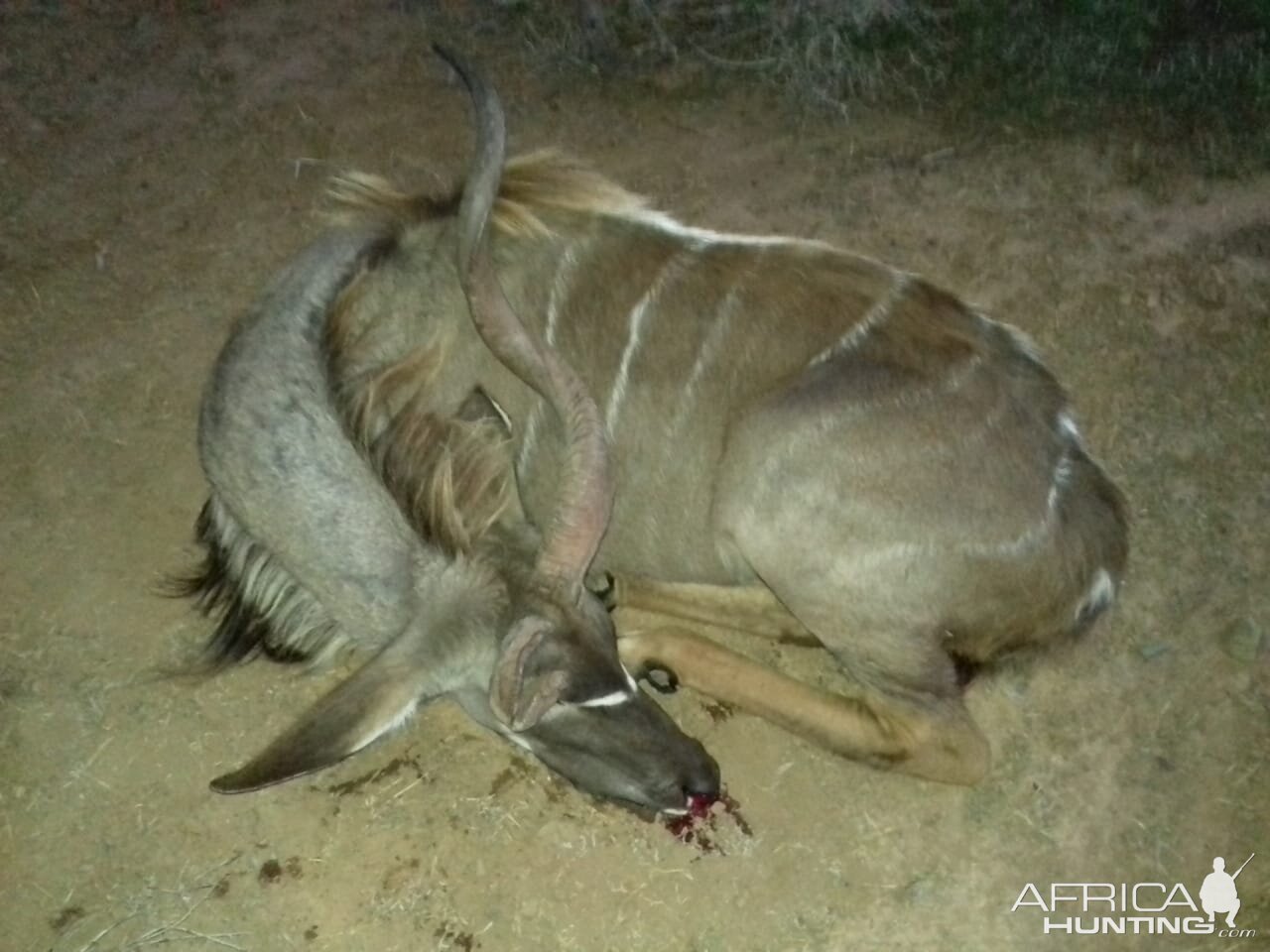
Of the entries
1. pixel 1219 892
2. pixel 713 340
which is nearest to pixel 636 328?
pixel 713 340

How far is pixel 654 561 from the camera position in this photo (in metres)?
2.67

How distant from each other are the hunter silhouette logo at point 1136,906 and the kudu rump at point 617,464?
0.34m

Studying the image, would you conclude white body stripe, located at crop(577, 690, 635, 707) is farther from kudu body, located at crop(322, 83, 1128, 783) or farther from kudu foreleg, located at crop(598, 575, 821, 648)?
kudu foreleg, located at crop(598, 575, 821, 648)

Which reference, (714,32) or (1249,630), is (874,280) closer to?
(1249,630)

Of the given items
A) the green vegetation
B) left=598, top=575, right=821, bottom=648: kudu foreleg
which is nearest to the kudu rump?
left=598, top=575, right=821, bottom=648: kudu foreleg

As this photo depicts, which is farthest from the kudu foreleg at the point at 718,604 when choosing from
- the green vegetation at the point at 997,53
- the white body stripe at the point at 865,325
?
the green vegetation at the point at 997,53

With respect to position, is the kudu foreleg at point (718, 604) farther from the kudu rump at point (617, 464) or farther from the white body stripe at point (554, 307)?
the white body stripe at point (554, 307)

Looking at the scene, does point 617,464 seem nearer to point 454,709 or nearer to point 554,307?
point 554,307

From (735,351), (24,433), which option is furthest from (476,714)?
(24,433)

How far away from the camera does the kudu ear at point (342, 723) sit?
73.5 inches

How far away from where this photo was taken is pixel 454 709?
2.77m

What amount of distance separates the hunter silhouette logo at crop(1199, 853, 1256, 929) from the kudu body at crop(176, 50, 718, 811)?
3.93 ft

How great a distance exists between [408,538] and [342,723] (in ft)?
1.53

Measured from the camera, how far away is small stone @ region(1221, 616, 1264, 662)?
2830 millimetres
